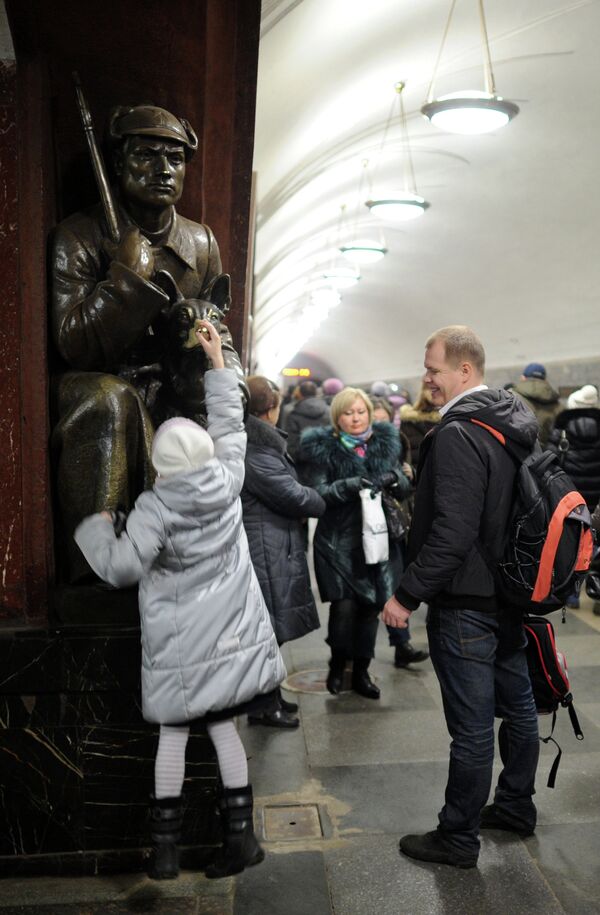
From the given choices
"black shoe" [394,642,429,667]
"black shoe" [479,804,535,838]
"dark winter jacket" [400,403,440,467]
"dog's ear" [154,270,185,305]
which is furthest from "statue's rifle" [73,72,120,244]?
"dark winter jacket" [400,403,440,467]

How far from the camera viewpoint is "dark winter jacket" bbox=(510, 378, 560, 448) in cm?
966

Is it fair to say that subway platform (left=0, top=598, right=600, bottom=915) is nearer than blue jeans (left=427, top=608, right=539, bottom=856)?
Yes

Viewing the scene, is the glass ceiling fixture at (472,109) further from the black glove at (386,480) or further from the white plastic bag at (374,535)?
the white plastic bag at (374,535)

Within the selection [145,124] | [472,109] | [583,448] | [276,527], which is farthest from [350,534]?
[472,109]

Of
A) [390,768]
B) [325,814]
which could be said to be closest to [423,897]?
[325,814]

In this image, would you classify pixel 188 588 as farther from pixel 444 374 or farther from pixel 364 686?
pixel 364 686

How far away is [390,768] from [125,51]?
130 inches

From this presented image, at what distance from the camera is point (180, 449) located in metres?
2.91

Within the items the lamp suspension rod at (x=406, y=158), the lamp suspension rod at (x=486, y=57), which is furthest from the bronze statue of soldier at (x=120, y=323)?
the lamp suspension rod at (x=406, y=158)

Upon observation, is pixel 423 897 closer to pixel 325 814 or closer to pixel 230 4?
pixel 325 814

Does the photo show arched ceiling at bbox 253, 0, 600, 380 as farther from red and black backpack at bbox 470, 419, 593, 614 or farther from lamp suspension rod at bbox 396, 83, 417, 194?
red and black backpack at bbox 470, 419, 593, 614

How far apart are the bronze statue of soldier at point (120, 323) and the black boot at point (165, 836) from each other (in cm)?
84

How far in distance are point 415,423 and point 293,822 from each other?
400 centimetres

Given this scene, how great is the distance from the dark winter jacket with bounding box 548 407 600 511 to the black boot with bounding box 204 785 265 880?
5.86 metres
